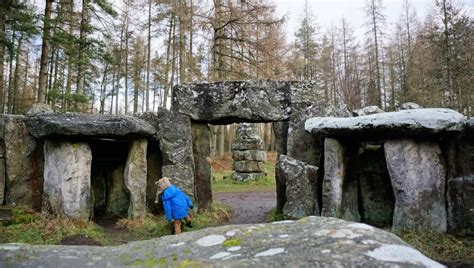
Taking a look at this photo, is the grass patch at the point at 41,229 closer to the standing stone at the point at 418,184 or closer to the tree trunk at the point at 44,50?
the standing stone at the point at 418,184

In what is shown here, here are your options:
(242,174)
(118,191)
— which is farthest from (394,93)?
(118,191)

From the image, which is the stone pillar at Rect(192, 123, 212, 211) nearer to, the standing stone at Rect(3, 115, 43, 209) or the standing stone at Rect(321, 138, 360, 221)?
the standing stone at Rect(321, 138, 360, 221)

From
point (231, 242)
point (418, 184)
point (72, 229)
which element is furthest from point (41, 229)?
point (418, 184)

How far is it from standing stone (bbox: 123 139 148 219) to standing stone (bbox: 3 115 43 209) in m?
1.83

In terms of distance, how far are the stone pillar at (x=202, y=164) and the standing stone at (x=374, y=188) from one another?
3223 mm

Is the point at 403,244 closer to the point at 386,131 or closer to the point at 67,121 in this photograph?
the point at 386,131

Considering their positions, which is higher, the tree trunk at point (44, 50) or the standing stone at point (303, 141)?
the tree trunk at point (44, 50)

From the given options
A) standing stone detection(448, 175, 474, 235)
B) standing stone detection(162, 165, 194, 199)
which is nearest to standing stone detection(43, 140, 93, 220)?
standing stone detection(162, 165, 194, 199)

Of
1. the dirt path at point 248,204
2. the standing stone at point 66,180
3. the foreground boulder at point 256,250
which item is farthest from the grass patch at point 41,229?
the foreground boulder at point 256,250

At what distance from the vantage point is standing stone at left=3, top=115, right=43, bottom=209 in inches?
271

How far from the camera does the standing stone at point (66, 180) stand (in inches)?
251

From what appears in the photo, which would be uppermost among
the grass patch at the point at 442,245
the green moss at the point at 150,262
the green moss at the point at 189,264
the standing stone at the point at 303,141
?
the standing stone at the point at 303,141

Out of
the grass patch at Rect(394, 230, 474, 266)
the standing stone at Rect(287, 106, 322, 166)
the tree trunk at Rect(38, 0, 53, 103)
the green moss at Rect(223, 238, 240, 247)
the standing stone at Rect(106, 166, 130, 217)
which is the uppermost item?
the tree trunk at Rect(38, 0, 53, 103)

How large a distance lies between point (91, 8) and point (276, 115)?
813cm
